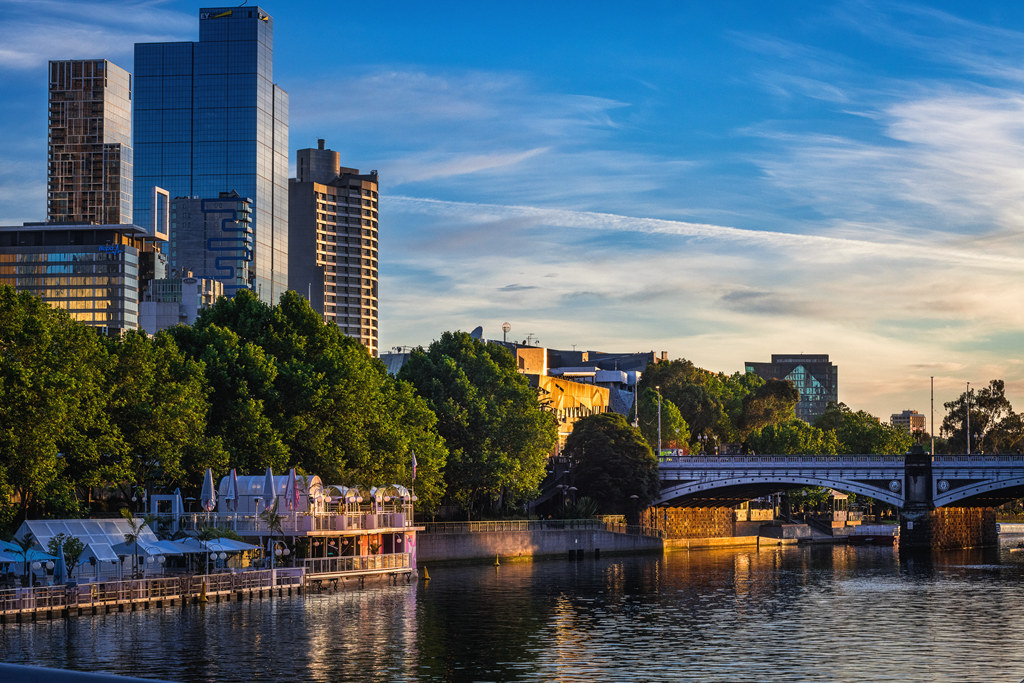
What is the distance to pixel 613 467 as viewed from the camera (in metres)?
154

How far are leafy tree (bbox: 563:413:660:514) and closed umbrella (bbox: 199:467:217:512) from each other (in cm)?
6919

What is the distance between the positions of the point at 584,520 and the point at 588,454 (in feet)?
49.5

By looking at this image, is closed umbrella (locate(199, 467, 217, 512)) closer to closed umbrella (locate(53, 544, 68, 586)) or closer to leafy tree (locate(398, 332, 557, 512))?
closed umbrella (locate(53, 544, 68, 586))

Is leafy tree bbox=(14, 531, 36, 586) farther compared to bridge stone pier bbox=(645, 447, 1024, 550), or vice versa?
bridge stone pier bbox=(645, 447, 1024, 550)

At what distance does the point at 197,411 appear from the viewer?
92875 mm

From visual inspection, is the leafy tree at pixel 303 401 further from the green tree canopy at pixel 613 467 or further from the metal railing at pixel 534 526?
the green tree canopy at pixel 613 467

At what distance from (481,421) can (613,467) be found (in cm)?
2965

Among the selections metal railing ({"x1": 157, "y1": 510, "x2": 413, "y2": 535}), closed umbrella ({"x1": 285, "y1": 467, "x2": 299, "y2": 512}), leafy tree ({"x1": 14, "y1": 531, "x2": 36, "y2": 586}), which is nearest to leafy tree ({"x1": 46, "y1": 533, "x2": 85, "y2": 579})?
leafy tree ({"x1": 14, "y1": 531, "x2": 36, "y2": 586})

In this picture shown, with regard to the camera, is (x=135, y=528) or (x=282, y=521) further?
(x=282, y=521)

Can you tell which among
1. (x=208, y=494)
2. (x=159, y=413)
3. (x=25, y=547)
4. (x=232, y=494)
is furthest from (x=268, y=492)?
(x=25, y=547)

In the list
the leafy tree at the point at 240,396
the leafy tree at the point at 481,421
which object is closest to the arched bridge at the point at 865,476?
the leafy tree at the point at 481,421

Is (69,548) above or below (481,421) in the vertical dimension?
below

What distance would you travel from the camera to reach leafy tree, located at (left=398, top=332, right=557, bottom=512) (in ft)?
417

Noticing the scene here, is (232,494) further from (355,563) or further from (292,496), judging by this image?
(355,563)
